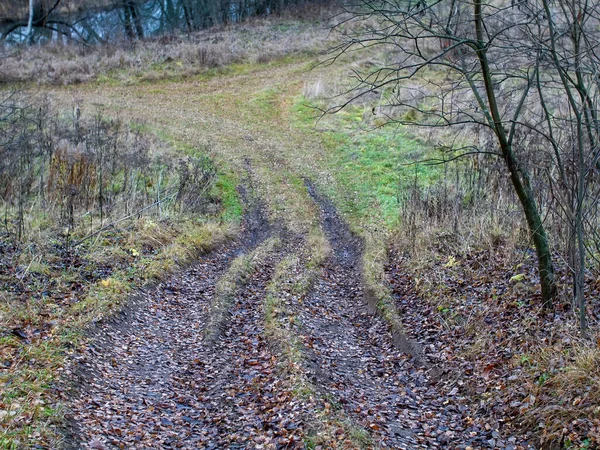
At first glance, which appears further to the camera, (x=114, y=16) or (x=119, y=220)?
(x=114, y=16)

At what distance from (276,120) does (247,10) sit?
2198cm

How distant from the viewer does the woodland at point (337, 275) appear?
5.41 m

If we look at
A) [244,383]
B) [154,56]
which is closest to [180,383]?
[244,383]

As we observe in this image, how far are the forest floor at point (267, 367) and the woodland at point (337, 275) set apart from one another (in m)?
0.03

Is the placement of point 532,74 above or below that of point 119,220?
above

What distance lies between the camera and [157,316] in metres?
8.26

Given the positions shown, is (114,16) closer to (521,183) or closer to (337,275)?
(337,275)

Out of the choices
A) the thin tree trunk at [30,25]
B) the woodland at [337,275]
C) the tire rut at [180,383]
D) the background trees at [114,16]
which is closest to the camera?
the tire rut at [180,383]

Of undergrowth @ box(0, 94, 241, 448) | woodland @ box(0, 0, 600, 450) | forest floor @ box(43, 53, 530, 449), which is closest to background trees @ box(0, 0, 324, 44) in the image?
woodland @ box(0, 0, 600, 450)

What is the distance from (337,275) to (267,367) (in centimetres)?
417

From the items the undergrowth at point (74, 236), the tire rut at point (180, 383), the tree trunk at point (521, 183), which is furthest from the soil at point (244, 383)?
the tree trunk at point (521, 183)

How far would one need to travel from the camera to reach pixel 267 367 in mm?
6680

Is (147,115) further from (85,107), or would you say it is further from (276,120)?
(276,120)

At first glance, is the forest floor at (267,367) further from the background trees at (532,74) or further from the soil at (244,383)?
the background trees at (532,74)
